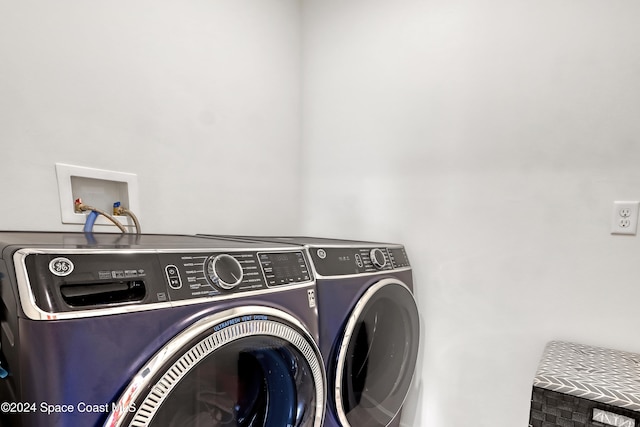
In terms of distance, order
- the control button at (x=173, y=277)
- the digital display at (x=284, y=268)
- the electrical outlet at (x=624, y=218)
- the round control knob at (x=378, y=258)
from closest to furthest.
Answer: the control button at (x=173, y=277) < the digital display at (x=284, y=268) < the electrical outlet at (x=624, y=218) < the round control knob at (x=378, y=258)

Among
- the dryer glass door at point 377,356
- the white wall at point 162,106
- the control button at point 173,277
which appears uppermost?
the white wall at point 162,106

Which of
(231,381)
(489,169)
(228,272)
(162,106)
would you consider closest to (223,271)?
(228,272)

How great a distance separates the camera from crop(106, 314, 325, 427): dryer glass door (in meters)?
0.46

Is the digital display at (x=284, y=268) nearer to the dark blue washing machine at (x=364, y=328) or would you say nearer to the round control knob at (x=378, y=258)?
the dark blue washing machine at (x=364, y=328)

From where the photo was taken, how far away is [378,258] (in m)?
1.08

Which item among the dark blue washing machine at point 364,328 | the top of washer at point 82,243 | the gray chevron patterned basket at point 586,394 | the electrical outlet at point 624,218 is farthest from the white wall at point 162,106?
the electrical outlet at point 624,218

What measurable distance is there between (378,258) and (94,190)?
94 cm

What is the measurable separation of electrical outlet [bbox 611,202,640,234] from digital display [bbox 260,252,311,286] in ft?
3.21

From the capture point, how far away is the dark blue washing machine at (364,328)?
84 cm

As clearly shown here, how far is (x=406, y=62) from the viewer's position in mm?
1383

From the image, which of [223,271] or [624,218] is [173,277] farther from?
[624,218]

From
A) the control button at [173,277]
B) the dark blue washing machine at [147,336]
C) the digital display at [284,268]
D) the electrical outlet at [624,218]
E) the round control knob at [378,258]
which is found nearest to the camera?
the dark blue washing machine at [147,336]

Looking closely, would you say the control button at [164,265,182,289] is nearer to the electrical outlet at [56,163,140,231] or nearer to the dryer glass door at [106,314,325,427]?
the dryer glass door at [106,314,325,427]

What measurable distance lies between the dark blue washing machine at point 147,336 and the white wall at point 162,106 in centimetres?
48
